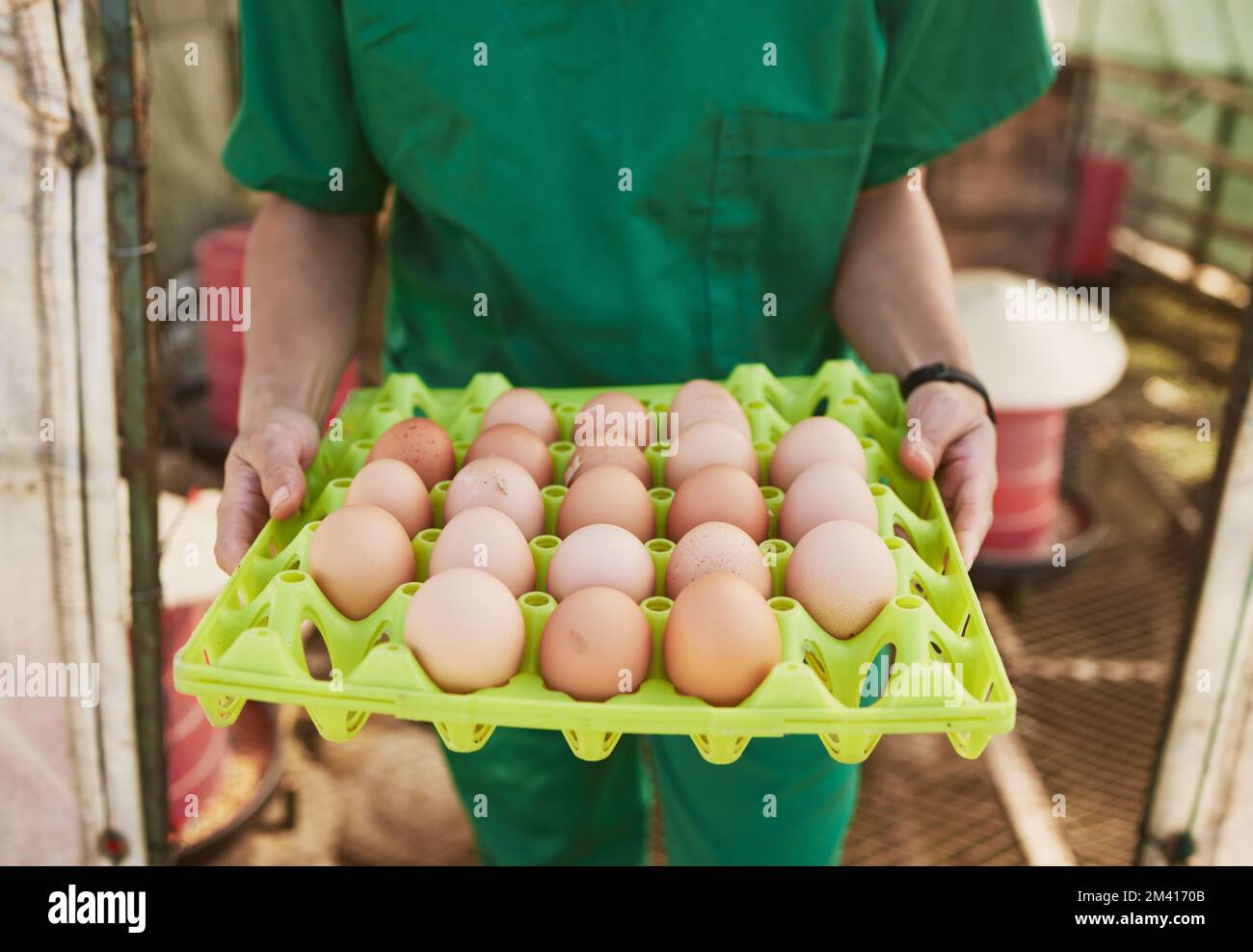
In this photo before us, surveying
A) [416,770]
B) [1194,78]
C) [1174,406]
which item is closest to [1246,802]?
[416,770]

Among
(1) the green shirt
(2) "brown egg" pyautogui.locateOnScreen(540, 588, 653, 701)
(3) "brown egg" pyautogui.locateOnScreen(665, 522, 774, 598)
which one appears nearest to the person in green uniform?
(1) the green shirt

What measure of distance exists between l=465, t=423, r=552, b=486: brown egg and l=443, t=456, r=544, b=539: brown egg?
1.1 inches

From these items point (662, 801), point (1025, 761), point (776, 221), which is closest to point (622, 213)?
point (776, 221)

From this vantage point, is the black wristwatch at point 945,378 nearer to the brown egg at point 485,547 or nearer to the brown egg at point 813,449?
the brown egg at point 813,449

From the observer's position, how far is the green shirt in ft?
4.24

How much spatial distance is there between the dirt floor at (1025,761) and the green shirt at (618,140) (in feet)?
2.31

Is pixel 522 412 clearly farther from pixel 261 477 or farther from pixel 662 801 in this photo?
pixel 662 801

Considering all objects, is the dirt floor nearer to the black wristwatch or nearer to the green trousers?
the black wristwatch

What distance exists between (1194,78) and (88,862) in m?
6.06

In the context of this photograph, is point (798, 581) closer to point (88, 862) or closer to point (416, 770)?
point (88, 862)

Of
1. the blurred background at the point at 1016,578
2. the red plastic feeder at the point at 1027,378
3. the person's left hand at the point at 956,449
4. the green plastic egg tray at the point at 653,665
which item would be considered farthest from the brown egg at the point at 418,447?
the red plastic feeder at the point at 1027,378

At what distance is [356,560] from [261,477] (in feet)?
0.63

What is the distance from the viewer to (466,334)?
1.55m

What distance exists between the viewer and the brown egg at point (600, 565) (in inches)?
44.4
